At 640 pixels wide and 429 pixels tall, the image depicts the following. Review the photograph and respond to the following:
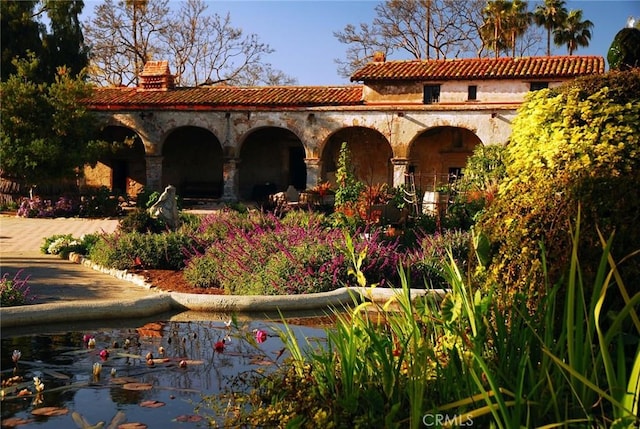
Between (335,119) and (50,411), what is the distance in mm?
21146

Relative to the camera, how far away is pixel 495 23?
119 ft

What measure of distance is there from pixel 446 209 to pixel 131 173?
57.4 feet

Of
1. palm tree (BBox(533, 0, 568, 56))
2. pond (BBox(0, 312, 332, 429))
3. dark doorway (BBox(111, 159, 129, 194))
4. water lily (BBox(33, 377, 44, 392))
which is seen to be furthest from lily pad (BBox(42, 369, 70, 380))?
palm tree (BBox(533, 0, 568, 56))

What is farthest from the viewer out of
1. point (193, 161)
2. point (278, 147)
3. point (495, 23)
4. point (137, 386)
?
point (495, 23)

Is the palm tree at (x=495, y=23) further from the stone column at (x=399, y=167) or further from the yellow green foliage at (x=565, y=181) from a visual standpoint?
the yellow green foliage at (x=565, y=181)

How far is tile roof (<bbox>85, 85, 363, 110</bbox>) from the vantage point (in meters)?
25.0

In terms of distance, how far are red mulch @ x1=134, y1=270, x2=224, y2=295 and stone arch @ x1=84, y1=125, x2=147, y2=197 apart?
783 inches

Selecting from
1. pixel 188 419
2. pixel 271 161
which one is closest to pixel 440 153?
pixel 271 161

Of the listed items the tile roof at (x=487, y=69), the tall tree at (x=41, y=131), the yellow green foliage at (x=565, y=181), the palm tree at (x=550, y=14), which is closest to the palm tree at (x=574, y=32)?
the palm tree at (x=550, y=14)

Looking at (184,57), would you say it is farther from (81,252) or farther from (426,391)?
(426,391)

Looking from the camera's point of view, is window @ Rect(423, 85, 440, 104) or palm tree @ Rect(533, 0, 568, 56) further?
palm tree @ Rect(533, 0, 568, 56)

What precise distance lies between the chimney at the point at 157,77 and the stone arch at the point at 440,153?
387 inches

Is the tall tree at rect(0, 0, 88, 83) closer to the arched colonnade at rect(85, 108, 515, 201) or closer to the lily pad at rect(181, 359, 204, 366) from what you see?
the arched colonnade at rect(85, 108, 515, 201)

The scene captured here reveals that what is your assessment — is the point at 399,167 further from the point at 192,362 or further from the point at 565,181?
the point at 565,181
